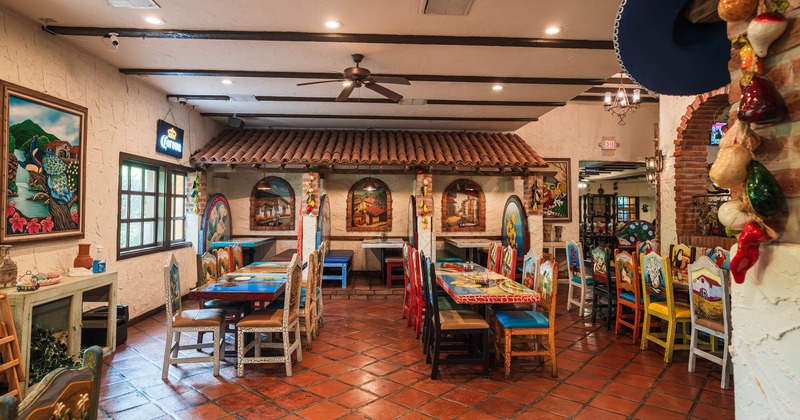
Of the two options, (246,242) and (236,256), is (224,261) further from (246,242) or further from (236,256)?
(246,242)

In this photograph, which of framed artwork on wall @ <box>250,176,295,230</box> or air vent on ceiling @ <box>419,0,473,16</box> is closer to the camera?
air vent on ceiling @ <box>419,0,473,16</box>

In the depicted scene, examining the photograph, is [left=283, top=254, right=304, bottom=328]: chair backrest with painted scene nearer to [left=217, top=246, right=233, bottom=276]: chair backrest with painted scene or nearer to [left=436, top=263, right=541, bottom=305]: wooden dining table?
[left=217, top=246, right=233, bottom=276]: chair backrest with painted scene

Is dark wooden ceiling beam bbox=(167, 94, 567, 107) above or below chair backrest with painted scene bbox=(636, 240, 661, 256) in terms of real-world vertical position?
above

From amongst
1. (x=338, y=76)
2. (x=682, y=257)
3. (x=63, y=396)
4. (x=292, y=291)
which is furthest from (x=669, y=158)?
(x=63, y=396)

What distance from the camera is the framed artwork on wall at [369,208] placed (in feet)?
29.1

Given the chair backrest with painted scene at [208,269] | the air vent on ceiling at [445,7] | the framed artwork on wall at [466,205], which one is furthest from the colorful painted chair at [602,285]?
the chair backrest with painted scene at [208,269]

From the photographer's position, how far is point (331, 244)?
349 inches

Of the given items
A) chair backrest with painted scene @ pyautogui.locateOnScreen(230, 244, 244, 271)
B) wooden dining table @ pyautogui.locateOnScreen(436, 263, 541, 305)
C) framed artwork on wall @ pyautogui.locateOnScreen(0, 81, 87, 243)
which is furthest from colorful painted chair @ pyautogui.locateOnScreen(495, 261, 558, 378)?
framed artwork on wall @ pyautogui.locateOnScreen(0, 81, 87, 243)

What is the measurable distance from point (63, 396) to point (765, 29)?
6.30ft

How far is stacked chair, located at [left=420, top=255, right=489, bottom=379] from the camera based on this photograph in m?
3.63

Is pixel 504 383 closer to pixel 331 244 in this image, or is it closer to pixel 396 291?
pixel 396 291

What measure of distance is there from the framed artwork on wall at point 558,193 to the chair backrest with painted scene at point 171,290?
7.54 metres

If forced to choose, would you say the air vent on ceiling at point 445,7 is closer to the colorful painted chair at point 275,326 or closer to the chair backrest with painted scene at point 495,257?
the colorful painted chair at point 275,326

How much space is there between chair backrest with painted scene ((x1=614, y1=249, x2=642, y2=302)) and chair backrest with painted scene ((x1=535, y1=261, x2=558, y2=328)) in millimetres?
1295
